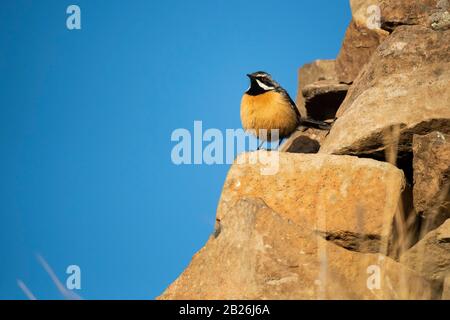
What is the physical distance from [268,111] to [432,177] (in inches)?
185

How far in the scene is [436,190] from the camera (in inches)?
303

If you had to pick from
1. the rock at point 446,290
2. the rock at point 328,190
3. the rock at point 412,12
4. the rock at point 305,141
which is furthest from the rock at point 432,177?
the rock at point 305,141

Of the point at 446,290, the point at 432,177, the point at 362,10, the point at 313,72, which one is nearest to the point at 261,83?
the point at 362,10

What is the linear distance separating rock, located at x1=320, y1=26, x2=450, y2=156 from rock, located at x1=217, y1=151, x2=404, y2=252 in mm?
607

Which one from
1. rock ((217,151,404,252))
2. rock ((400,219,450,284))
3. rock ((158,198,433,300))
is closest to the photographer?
rock ((158,198,433,300))

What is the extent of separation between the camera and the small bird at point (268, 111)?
12.1 metres

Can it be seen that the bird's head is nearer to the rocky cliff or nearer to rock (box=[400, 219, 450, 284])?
the rocky cliff

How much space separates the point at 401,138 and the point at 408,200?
0.84 m

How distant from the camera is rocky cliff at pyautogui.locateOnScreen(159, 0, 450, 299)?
6258 millimetres

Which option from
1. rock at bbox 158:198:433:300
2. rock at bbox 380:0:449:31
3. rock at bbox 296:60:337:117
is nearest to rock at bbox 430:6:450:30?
rock at bbox 380:0:449:31

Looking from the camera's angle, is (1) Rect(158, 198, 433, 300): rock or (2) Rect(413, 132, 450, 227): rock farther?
(2) Rect(413, 132, 450, 227): rock

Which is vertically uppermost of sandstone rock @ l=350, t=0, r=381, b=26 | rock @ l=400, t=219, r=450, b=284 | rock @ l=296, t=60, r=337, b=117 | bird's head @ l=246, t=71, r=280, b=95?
sandstone rock @ l=350, t=0, r=381, b=26
